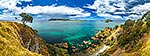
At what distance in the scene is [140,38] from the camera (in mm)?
103250

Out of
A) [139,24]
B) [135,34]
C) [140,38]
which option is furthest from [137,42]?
[139,24]

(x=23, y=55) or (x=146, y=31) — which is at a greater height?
(x=23, y=55)

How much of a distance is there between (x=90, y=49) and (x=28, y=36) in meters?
54.1

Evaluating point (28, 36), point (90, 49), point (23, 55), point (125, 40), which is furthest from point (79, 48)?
point (23, 55)

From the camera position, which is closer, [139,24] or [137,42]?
[137,42]

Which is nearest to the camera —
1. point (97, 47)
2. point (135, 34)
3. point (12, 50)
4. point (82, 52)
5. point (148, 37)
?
point (12, 50)

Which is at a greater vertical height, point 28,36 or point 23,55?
point 23,55

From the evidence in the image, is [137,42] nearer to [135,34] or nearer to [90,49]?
[135,34]

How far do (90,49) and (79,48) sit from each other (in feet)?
24.0

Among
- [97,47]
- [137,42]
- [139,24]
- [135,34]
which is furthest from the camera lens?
[97,47]

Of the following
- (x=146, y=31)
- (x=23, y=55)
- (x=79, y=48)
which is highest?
(x=23, y=55)

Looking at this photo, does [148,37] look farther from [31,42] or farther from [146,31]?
[31,42]

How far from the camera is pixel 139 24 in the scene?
121 metres

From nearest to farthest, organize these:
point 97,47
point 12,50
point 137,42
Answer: point 12,50 < point 137,42 < point 97,47
